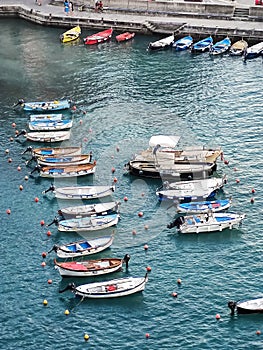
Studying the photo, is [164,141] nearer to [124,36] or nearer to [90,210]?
[90,210]

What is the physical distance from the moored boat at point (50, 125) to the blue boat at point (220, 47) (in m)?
30.9

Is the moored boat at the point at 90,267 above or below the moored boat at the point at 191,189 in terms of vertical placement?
Answer: below

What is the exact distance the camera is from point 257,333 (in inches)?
2884

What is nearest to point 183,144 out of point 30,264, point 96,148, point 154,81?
point 96,148

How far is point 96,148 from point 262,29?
42788 mm

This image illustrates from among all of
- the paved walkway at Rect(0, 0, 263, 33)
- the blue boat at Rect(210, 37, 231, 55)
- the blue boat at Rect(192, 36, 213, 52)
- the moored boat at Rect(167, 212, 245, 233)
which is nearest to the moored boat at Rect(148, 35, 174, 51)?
the blue boat at Rect(192, 36, 213, 52)

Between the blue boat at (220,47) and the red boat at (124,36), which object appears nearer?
the blue boat at (220,47)

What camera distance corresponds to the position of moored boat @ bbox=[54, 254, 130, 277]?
265 ft

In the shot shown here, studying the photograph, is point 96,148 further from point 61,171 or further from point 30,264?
point 30,264

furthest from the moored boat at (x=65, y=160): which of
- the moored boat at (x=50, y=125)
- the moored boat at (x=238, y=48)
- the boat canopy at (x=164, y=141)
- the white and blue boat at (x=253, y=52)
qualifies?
the moored boat at (x=238, y=48)

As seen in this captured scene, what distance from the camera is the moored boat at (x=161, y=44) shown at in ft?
436

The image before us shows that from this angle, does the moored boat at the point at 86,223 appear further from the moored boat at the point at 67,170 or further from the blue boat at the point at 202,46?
the blue boat at the point at 202,46

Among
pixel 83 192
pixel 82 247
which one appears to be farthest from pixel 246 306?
pixel 83 192

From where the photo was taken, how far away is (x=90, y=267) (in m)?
81.5
